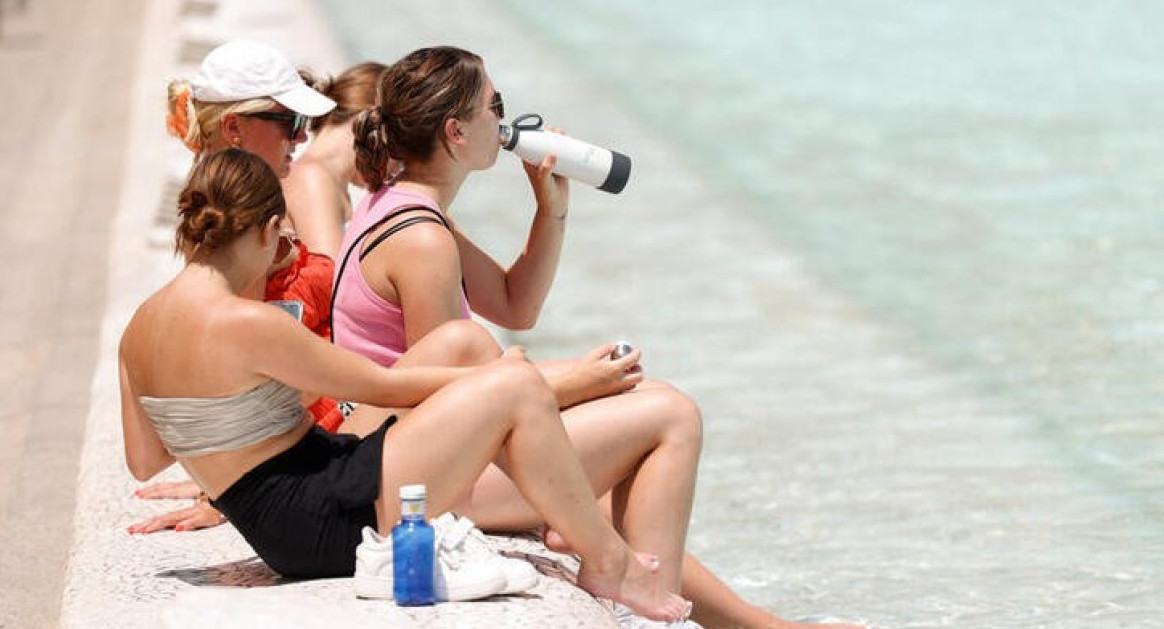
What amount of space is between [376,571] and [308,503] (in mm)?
217

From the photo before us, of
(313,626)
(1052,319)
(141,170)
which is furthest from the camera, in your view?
(141,170)

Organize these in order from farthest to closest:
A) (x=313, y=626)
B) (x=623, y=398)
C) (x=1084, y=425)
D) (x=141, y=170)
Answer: (x=141, y=170) < (x=1084, y=425) < (x=623, y=398) < (x=313, y=626)

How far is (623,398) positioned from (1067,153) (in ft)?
22.9

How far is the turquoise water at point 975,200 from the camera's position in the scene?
5223mm

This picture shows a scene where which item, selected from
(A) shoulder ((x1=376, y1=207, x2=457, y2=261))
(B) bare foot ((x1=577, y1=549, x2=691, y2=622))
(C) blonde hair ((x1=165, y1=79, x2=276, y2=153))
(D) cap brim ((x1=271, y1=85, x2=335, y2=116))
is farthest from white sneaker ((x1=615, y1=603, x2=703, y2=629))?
(C) blonde hair ((x1=165, y1=79, x2=276, y2=153))

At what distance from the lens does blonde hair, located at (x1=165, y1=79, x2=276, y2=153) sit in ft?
14.2

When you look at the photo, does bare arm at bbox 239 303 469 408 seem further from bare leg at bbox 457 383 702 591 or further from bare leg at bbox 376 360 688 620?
bare leg at bbox 457 383 702 591

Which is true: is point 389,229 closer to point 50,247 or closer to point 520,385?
point 520,385

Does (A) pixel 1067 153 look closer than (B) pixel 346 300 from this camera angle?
No

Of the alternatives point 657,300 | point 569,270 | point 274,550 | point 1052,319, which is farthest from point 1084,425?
point 274,550

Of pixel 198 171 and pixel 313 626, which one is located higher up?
pixel 198 171

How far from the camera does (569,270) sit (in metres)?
8.25

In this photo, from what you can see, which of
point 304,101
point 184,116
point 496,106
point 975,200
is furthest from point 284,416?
point 975,200

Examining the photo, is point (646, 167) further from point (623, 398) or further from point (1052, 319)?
point (623, 398)
